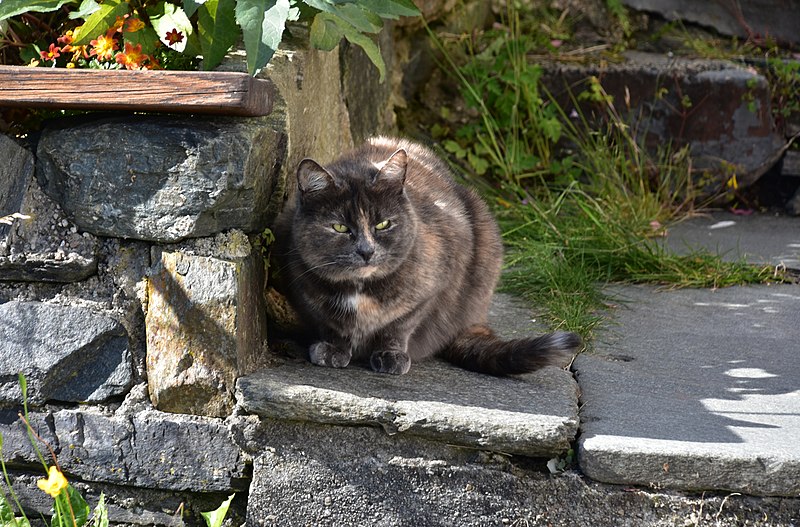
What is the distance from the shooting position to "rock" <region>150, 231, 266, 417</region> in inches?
84.6

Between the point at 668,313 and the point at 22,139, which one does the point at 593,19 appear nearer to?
the point at 668,313

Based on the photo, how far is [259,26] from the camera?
6.50 ft

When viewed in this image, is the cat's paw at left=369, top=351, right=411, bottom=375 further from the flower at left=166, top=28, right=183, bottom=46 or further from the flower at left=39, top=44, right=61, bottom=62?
the flower at left=39, top=44, right=61, bottom=62

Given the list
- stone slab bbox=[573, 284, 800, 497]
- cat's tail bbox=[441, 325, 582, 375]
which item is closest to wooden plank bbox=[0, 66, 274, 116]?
cat's tail bbox=[441, 325, 582, 375]

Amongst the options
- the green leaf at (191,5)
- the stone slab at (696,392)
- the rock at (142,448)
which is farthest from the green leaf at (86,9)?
the stone slab at (696,392)

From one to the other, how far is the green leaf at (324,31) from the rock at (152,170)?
347 millimetres

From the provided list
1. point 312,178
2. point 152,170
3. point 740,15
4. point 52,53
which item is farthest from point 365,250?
point 740,15

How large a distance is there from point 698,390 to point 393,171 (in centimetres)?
101

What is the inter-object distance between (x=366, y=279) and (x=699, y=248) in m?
1.81

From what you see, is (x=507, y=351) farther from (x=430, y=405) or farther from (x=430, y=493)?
(x=430, y=493)

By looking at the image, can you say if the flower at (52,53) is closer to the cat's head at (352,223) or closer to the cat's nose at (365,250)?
the cat's head at (352,223)

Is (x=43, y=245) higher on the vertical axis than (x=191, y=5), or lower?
lower

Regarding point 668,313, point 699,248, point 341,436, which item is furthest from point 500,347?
point 699,248

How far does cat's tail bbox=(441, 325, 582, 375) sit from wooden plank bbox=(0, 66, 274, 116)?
0.90m
